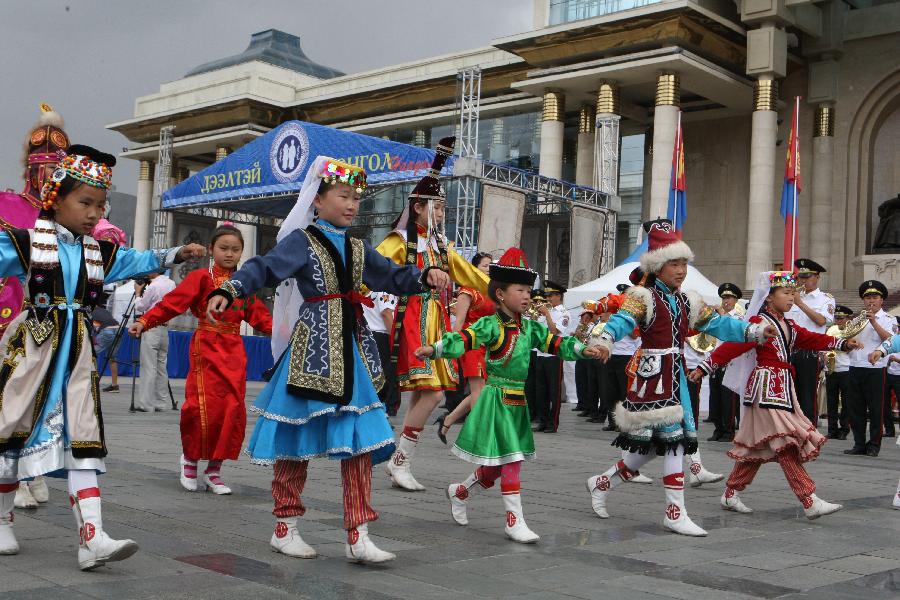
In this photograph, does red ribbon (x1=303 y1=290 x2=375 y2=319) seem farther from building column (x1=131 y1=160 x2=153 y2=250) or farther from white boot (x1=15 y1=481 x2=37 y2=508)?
building column (x1=131 y1=160 x2=153 y2=250)

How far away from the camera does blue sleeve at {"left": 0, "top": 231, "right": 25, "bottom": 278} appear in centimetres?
475

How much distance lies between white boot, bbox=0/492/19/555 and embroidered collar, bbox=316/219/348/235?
6.45 feet

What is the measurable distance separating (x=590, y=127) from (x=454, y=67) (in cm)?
775

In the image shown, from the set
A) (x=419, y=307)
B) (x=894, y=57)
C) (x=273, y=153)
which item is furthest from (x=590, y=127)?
(x=419, y=307)

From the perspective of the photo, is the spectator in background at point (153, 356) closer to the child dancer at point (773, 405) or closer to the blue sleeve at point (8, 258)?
the child dancer at point (773, 405)

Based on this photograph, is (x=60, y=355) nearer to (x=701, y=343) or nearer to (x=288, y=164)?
(x=701, y=343)

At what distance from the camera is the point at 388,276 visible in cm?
544

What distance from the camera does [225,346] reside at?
739 cm

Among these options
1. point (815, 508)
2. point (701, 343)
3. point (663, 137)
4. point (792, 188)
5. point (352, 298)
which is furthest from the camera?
point (663, 137)

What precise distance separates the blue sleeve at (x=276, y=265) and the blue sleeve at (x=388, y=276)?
0.42 meters

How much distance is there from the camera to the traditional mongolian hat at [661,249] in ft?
21.2

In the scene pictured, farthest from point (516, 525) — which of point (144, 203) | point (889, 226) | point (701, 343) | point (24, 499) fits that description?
point (144, 203)

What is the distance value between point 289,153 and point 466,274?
17.4 meters

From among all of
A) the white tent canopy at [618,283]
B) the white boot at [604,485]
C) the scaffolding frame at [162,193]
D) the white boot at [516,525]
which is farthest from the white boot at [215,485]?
the scaffolding frame at [162,193]
